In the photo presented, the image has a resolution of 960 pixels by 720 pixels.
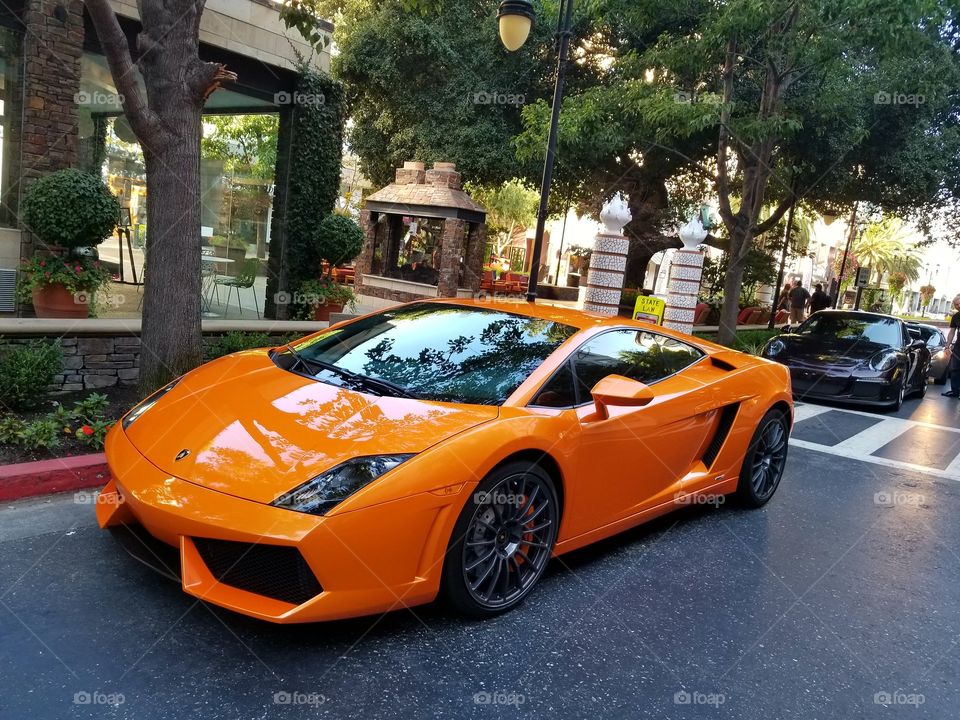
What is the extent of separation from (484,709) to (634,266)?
2187 cm

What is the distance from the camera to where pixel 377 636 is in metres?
3.10

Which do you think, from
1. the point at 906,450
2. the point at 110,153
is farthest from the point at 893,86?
the point at 110,153

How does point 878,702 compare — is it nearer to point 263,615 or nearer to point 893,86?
point 263,615

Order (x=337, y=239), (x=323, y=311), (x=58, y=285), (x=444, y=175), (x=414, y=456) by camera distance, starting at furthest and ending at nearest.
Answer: (x=444, y=175)
(x=323, y=311)
(x=337, y=239)
(x=58, y=285)
(x=414, y=456)

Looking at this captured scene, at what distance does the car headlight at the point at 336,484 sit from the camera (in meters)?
2.75

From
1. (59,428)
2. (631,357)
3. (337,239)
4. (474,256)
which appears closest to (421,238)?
(474,256)

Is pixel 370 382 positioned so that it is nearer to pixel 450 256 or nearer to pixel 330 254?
pixel 330 254

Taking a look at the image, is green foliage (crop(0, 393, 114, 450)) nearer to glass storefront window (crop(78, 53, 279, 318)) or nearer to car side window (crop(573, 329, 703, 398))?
car side window (crop(573, 329, 703, 398))

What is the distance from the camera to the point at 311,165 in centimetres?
1037

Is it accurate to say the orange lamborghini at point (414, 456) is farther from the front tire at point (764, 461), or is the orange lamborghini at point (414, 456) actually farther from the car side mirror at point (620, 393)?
the front tire at point (764, 461)

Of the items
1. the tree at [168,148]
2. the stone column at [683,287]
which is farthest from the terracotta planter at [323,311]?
the stone column at [683,287]

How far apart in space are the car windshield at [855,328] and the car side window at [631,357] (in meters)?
8.02

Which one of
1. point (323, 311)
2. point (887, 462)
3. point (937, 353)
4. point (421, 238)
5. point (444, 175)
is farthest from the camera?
point (421, 238)

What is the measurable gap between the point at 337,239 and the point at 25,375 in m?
5.30
